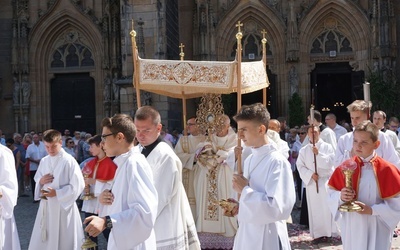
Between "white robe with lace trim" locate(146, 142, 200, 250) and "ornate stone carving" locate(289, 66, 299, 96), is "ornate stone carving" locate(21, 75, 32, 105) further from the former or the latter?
"white robe with lace trim" locate(146, 142, 200, 250)

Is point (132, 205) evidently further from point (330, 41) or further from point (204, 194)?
point (330, 41)

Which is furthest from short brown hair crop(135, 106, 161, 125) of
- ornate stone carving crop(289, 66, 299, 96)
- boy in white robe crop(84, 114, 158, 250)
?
ornate stone carving crop(289, 66, 299, 96)

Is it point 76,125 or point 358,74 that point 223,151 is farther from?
point 76,125

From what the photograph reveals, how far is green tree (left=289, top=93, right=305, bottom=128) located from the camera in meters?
18.0

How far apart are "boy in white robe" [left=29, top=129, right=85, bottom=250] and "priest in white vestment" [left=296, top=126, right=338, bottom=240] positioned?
3567 millimetres

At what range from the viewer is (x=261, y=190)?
14.0ft

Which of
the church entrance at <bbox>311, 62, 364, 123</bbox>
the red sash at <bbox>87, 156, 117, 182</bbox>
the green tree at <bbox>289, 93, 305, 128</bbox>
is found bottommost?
the red sash at <bbox>87, 156, 117, 182</bbox>

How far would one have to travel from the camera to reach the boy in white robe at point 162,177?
498 cm

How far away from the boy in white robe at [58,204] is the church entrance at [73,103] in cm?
1320

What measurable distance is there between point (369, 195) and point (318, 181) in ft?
14.0

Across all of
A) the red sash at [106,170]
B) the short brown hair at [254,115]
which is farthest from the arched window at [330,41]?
the short brown hair at [254,115]

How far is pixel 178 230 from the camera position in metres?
5.21

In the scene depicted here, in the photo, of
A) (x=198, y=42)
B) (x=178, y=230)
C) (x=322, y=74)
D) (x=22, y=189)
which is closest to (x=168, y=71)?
(x=178, y=230)

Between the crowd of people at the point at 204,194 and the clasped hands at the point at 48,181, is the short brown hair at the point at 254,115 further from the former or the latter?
the clasped hands at the point at 48,181
